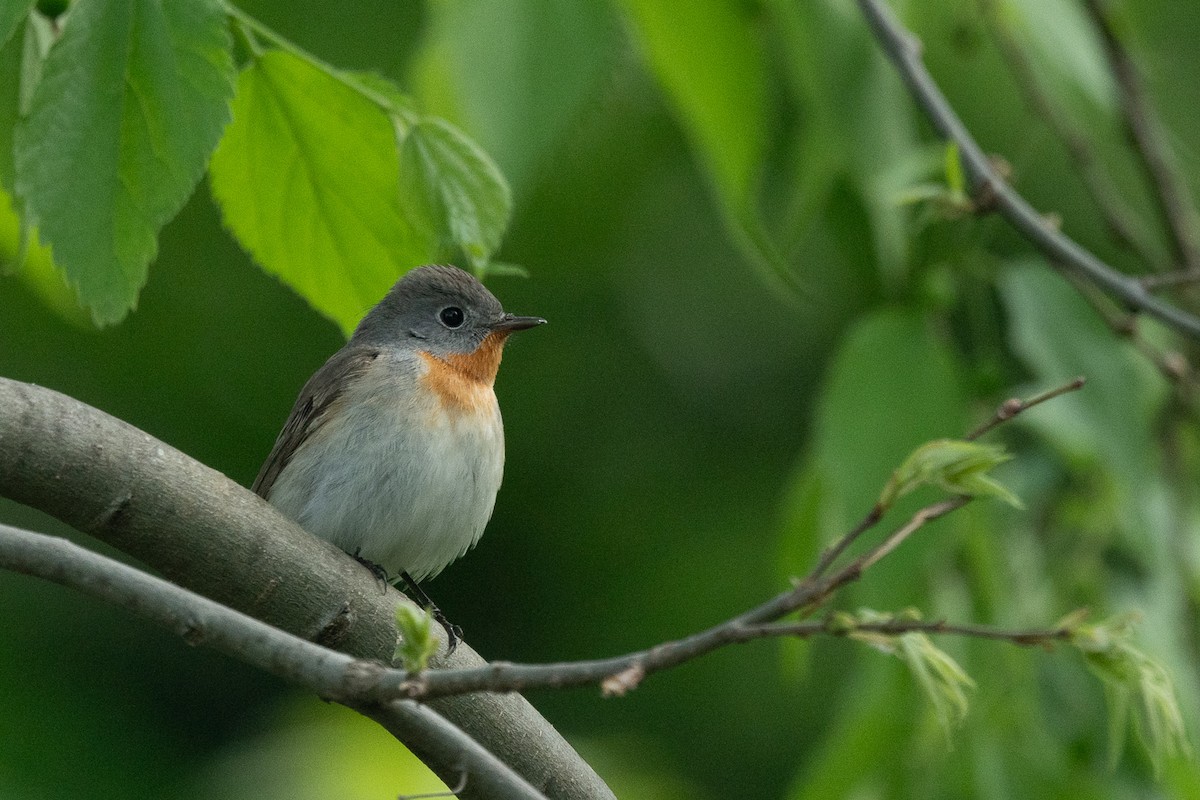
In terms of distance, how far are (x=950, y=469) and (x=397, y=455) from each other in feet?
7.37

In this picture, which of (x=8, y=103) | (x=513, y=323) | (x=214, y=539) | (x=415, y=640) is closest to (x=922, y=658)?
(x=415, y=640)

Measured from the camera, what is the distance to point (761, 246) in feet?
9.90

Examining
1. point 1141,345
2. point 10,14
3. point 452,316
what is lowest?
point 452,316

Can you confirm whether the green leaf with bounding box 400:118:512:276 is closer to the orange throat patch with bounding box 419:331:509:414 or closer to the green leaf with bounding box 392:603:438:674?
the green leaf with bounding box 392:603:438:674

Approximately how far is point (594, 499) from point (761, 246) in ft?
19.3

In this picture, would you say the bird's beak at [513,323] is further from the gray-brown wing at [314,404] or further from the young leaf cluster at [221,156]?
the young leaf cluster at [221,156]

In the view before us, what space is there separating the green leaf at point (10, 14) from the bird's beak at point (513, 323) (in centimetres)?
241

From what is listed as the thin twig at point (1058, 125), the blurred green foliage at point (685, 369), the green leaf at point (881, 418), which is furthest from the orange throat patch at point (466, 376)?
the thin twig at point (1058, 125)

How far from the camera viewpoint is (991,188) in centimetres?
330

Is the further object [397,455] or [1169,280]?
[397,455]

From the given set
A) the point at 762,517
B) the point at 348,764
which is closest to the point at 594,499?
the point at 762,517

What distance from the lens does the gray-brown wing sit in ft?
14.1

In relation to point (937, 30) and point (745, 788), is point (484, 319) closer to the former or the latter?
point (937, 30)

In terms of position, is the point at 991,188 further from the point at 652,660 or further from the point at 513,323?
the point at 652,660
